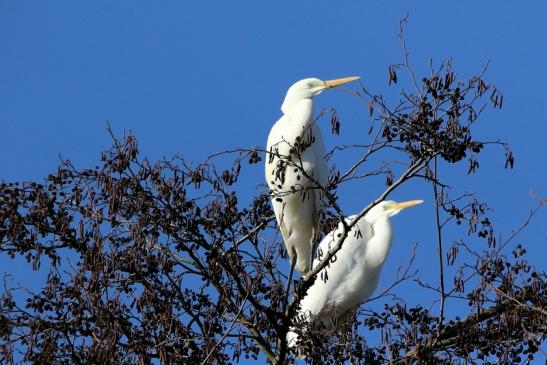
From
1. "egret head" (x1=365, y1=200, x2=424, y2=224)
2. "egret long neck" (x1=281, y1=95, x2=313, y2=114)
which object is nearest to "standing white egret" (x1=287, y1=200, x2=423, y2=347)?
"egret head" (x1=365, y1=200, x2=424, y2=224)

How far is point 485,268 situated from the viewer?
7234mm

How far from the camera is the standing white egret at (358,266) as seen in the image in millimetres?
10609

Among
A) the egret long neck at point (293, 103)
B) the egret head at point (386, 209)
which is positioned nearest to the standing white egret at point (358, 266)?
the egret head at point (386, 209)

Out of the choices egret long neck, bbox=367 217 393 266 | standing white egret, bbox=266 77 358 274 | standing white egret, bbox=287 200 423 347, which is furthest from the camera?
egret long neck, bbox=367 217 393 266

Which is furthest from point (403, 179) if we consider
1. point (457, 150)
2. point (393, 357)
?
point (393, 357)

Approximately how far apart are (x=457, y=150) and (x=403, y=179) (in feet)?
1.41

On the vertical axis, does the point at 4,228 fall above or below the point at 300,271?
below

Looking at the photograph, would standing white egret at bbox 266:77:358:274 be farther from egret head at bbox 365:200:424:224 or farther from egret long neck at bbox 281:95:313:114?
egret head at bbox 365:200:424:224

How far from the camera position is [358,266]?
430 inches

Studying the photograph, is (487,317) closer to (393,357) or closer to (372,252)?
(393,357)

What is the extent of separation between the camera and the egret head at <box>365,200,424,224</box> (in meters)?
11.1

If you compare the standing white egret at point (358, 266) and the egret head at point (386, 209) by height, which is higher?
the egret head at point (386, 209)

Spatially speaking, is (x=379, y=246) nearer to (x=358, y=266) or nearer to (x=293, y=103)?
(x=358, y=266)

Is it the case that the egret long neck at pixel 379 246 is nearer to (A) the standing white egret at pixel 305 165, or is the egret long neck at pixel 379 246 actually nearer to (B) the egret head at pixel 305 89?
(A) the standing white egret at pixel 305 165
